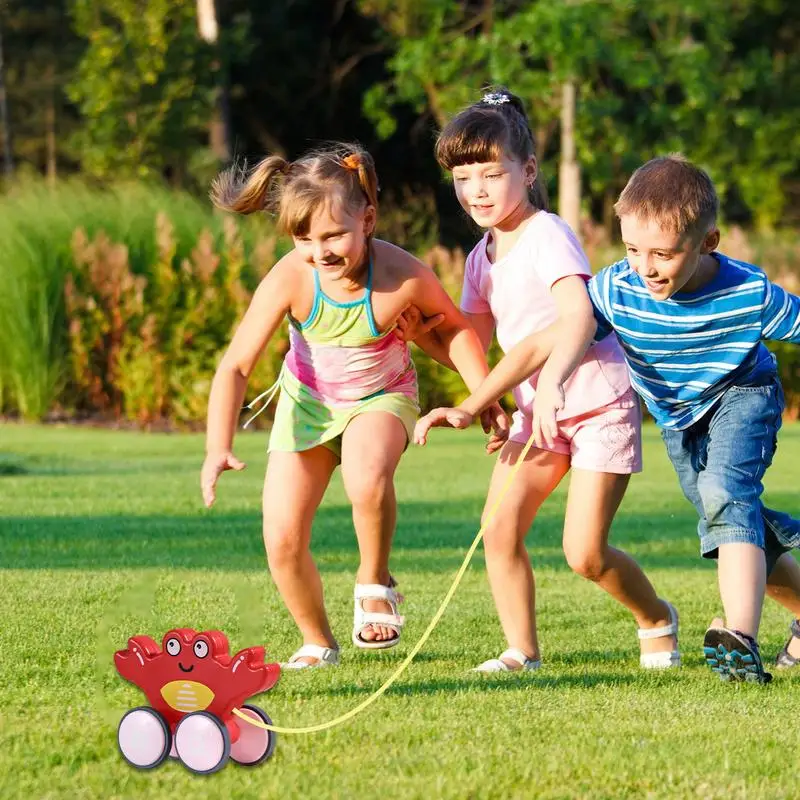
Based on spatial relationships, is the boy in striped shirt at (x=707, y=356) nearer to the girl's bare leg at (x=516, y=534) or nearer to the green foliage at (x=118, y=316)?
the girl's bare leg at (x=516, y=534)

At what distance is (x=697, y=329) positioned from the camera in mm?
4512

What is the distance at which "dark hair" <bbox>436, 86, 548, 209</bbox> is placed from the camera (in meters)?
4.67

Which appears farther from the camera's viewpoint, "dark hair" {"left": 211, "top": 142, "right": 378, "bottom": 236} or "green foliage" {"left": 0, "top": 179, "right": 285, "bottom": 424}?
"green foliage" {"left": 0, "top": 179, "right": 285, "bottom": 424}

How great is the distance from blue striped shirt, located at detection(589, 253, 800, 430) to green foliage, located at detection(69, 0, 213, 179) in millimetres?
20374

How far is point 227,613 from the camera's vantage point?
549cm

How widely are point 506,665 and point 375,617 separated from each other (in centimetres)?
42

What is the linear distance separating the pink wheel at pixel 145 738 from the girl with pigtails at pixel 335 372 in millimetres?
1267

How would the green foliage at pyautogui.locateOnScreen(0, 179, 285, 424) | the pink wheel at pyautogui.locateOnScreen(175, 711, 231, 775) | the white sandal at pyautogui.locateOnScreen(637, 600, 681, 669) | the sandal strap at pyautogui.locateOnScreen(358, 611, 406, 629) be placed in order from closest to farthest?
the pink wheel at pyautogui.locateOnScreen(175, 711, 231, 775) < the sandal strap at pyautogui.locateOnScreen(358, 611, 406, 629) < the white sandal at pyautogui.locateOnScreen(637, 600, 681, 669) < the green foliage at pyautogui.locateOnScreen(0, 179, 285, 424)

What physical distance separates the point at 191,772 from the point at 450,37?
2340cm

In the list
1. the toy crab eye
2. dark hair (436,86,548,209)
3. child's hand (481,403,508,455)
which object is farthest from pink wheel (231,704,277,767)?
dark hair (436,86,548,209)

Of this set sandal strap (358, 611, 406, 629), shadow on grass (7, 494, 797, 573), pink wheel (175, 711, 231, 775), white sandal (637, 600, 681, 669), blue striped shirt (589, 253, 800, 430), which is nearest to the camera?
pink wheel (175, 711, 231, 775)

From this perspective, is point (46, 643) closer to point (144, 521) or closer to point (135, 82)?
point (144, 521)

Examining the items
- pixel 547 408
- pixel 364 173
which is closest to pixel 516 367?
pixel 547 408

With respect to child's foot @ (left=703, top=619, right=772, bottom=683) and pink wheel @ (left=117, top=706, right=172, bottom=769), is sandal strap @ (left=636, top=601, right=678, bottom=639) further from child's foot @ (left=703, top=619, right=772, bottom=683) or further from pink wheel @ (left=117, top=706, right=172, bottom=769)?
pink wheel @ (left=117, top=706, right=172, bottom=769)
